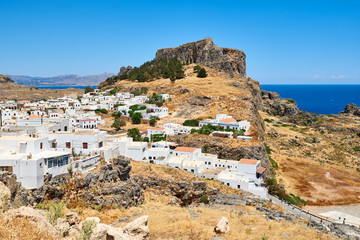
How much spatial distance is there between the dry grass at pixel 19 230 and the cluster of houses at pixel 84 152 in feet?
34.2

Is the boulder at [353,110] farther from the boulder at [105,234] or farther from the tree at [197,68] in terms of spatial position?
the boulder at [105,234]

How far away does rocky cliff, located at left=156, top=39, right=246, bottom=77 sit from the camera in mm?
94188

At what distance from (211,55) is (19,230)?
318ft

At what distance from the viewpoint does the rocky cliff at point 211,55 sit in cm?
9419

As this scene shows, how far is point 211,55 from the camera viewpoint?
99938mm

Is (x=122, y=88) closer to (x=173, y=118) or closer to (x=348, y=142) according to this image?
(x=173, y=118)

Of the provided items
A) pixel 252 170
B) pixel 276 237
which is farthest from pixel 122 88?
pixel 276 237

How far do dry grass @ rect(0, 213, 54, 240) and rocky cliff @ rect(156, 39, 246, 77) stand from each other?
8682cm

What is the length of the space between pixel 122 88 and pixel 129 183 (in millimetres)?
72579

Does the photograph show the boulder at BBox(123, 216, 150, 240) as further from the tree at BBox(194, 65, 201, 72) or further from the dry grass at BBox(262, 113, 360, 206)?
the tree at BBox(194, 65, 201, 72)

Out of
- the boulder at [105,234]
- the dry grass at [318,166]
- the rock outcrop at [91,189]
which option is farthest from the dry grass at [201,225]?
the dry grass at [318,166]

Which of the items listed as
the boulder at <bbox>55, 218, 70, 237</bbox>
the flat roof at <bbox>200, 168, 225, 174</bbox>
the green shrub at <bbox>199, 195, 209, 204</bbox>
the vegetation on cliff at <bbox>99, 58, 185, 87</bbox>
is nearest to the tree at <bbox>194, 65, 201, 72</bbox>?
the vegetation on cliff at <bbox>99, 58, 185, 87</bbox>

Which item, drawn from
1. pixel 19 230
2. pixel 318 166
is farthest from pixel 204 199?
pixel 318 166

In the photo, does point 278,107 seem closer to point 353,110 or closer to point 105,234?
point 353,110
